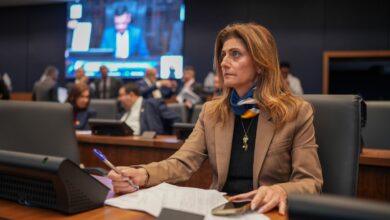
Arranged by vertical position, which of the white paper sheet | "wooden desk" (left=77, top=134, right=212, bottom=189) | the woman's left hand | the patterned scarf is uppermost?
the patterned scarf

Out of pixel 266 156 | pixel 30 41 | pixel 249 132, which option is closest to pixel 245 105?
pixel 249 132

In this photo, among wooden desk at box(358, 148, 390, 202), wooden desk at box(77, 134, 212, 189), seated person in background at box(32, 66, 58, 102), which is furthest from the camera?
seated person in background at box(32, 66, 58, 102)

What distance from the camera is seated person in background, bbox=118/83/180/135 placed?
4074 millimetres

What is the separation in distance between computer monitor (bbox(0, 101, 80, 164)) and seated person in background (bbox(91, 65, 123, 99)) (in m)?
5.10

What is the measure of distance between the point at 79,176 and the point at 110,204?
0.46 feet

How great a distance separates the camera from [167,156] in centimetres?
283

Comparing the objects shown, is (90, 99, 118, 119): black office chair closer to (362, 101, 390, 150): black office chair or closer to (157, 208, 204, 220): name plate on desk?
(362, 101, 390, 150): black office chair

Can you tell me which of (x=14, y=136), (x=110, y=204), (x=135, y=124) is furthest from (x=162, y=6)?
(x=110, y=204)

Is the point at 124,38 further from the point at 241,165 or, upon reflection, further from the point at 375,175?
the point at 241,165

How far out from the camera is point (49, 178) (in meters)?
0.97

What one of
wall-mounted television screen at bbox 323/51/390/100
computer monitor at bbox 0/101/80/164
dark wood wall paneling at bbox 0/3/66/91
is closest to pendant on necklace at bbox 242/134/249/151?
computer monitor at bbox 0/101/80/164

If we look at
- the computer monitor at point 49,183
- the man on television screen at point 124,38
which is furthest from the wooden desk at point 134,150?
the man on television screen at point 124,38

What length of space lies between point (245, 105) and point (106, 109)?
281 centimetres

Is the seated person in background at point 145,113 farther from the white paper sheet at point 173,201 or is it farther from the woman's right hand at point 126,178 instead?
the white paper sheet at point 173,201
